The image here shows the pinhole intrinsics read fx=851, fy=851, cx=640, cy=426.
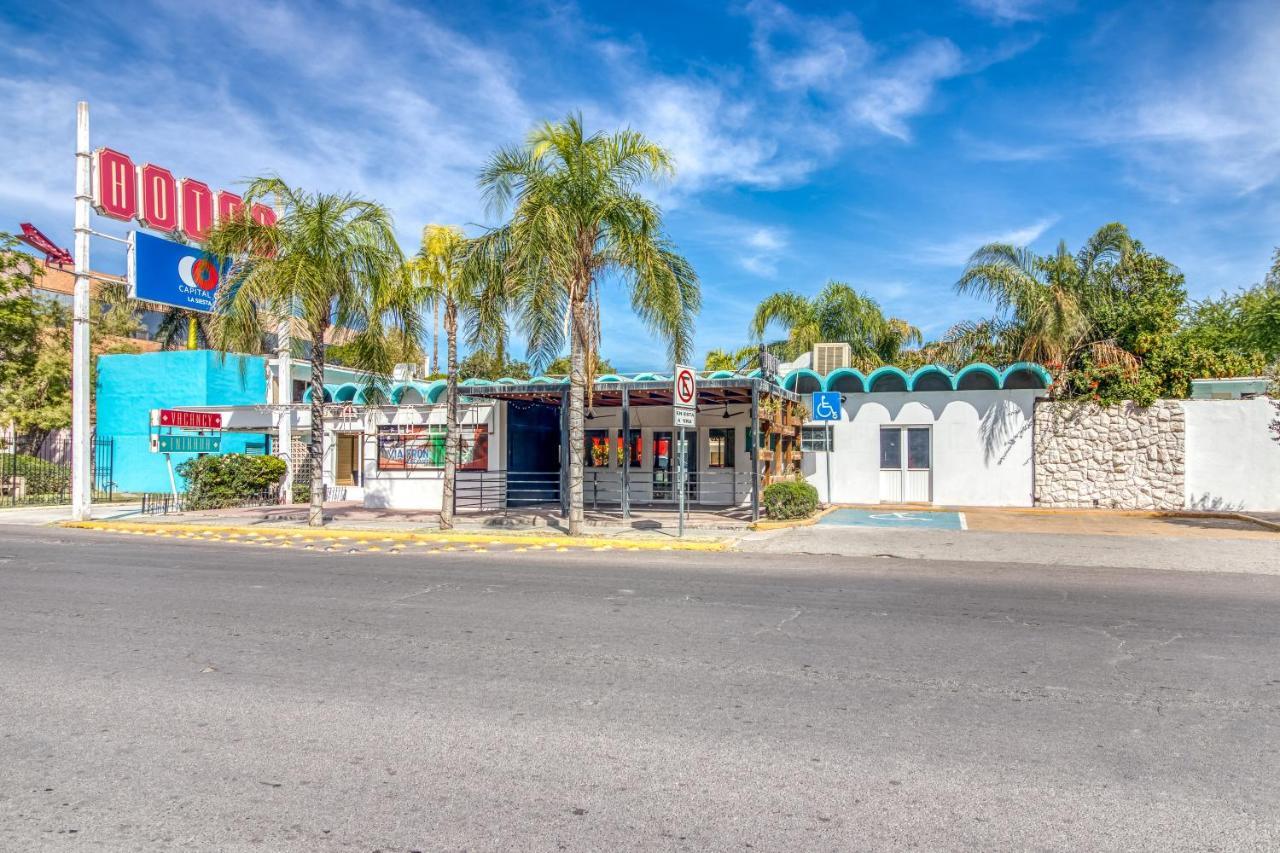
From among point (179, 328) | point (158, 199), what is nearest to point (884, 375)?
point (158, 199)

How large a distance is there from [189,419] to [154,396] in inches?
351

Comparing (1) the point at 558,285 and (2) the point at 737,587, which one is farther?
(1) the point at 558,285

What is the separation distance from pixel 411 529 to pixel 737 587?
9195 mm

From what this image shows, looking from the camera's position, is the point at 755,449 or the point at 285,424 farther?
the point at 285,424

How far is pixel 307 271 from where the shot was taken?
16297 mm

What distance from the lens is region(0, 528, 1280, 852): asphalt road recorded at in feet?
12.0

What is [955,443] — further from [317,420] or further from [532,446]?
[317,420]

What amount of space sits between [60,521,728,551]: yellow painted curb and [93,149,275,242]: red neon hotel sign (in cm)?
950

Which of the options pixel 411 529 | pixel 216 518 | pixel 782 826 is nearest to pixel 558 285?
pixel 411 529

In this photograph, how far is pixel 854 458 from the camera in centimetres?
2288

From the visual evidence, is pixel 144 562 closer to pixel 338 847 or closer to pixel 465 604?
pixel 465 604

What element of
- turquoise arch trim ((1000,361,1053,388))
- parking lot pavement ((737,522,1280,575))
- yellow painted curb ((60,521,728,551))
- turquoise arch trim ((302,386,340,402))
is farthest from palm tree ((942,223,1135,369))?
turquoise arch trim ((302,386,340,402))

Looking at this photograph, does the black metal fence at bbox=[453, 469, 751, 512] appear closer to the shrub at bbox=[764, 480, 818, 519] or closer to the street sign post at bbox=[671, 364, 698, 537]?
the shrub at bbox=[764, 480, 818, 519]

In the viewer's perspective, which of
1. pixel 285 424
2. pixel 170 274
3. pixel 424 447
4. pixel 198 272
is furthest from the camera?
pixel 198 272
